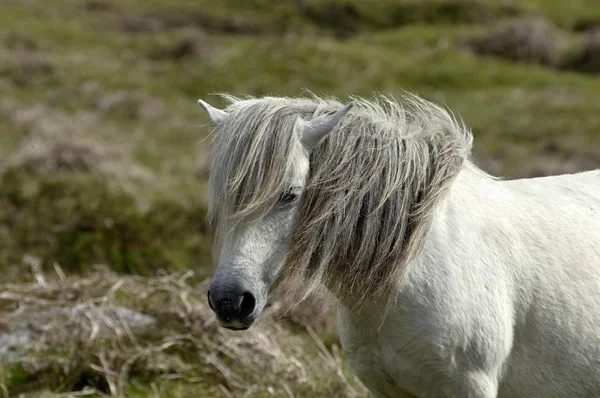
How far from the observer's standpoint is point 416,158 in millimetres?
4426

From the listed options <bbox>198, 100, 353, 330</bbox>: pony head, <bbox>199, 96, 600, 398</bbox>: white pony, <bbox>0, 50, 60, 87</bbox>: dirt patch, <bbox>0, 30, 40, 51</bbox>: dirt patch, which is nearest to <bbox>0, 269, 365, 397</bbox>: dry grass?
<bbox>199, 96, 600, 398</bbox>: white pony

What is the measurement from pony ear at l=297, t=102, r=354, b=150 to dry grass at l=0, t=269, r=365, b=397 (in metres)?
2.59

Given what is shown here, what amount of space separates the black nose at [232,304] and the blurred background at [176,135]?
0.82 m

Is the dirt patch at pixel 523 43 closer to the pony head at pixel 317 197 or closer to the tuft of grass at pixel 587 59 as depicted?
the tuft of grass at pixel 587 59

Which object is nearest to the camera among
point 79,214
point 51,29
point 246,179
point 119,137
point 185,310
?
point 246,179

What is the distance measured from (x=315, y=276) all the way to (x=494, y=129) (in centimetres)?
1126

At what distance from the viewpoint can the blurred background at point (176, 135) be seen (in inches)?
269

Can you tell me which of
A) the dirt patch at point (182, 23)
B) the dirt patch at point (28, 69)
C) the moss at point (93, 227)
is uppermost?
the moss at point (93, 227)

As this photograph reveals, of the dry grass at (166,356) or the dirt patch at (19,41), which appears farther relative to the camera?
the dirt patch at (19,41)

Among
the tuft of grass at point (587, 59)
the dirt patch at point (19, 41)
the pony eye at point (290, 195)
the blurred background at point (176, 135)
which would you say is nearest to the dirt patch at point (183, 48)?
the blurred background at point (176, 135)

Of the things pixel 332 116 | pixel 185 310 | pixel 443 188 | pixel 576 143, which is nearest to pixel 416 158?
pixel 443 188

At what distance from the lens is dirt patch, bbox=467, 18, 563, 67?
1979 cm

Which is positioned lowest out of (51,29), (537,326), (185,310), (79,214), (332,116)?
(51,29)

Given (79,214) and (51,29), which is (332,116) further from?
(51,29)
